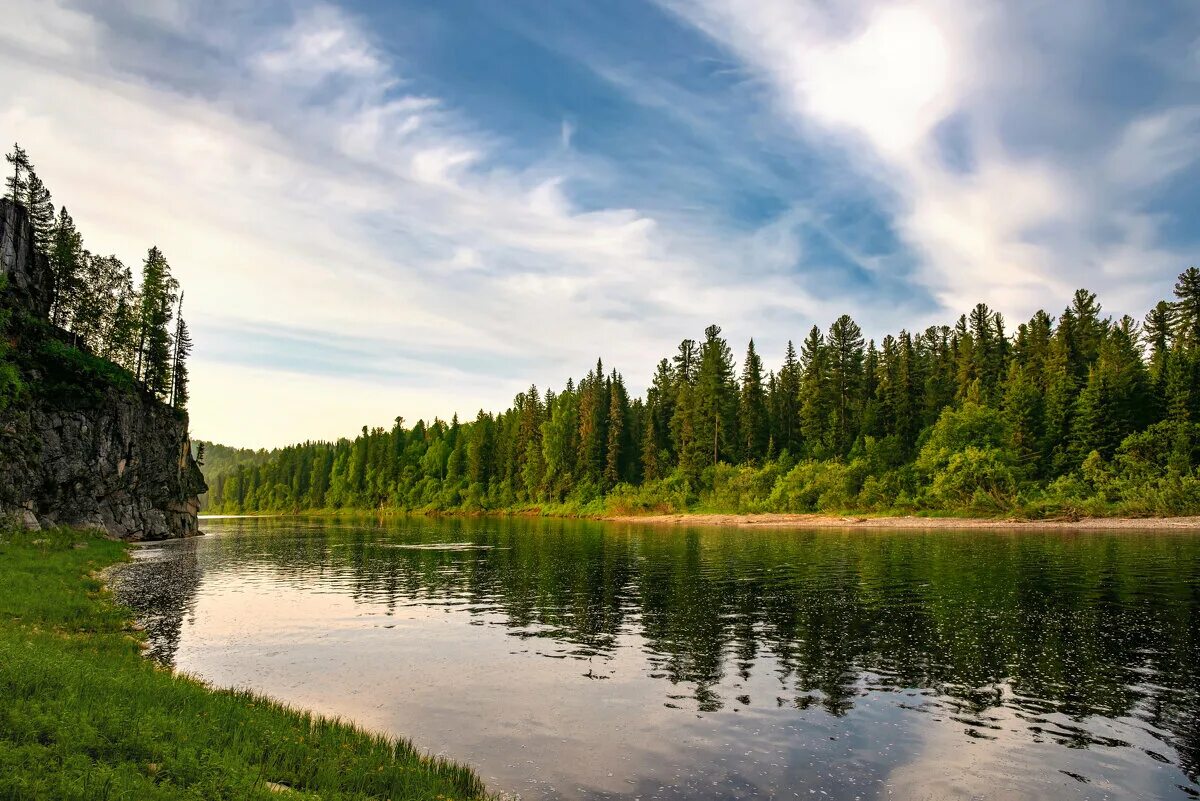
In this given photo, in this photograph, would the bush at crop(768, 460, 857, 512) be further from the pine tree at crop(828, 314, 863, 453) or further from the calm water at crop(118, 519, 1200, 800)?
the calm water at crop(118, 519, 1200, 800)

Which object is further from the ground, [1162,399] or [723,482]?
[1162,399]

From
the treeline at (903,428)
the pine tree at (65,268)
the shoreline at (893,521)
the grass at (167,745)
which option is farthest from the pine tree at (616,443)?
the grass at (167,745)

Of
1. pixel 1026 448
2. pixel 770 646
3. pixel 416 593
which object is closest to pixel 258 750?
pixel 770 646

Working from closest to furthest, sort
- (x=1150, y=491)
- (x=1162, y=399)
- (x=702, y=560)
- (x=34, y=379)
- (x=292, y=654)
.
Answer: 1. (x=292, y=654)
2. (x=702, y=560)
3. (x=34, y=379)
4. (x=1150, y=491)
5. (x=1162, y=399)

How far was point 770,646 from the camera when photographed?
24016 mm

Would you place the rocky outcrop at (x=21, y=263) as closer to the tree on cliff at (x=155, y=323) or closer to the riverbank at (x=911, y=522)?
the tree on cliff at (x=155, y=323)

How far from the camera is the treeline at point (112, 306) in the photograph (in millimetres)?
82312

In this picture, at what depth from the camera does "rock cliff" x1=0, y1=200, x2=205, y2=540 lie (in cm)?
5303

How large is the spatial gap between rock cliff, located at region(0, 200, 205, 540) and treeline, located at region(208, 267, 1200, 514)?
284ft

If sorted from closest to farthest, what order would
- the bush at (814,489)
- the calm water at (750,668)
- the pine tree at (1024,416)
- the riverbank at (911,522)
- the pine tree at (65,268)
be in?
the calm water at (750,668), the riverbank at (911,522), the pine tree at (65,268), the pine tree at (1024,416), the bush at (814,489)

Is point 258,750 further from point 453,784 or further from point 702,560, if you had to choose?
point 702,560

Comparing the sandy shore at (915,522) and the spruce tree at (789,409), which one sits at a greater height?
the spruce tree at (789,409)

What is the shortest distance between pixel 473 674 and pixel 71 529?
54894 mm

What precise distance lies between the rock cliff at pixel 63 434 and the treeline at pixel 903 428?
86452 mm
